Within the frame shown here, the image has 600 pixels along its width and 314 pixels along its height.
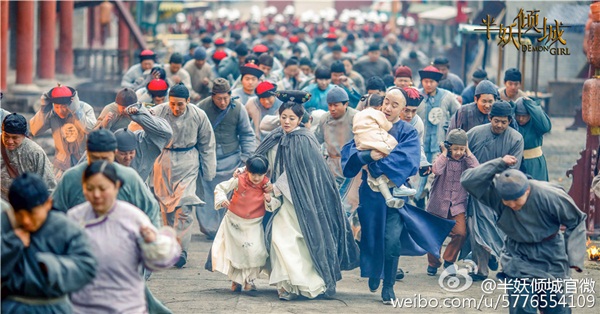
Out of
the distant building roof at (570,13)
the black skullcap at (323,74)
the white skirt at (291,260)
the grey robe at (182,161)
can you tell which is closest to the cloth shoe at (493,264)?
the white skirt at (291,260)

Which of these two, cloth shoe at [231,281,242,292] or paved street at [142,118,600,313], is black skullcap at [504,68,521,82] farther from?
cloth shoe at [231,281,242,292]

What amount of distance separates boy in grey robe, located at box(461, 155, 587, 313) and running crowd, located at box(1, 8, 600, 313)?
0.04ft

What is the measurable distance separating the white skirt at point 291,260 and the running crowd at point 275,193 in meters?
0.01

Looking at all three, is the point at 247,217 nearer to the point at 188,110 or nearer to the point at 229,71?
the point at 188,110

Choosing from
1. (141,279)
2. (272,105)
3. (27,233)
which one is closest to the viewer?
(27,233)

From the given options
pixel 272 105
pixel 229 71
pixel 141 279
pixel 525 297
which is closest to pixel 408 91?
pixel 272 105

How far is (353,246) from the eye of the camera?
10.4 meters

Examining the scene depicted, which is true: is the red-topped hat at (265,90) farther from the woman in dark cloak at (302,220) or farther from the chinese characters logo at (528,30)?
the woman in dark cloak at (302,220)

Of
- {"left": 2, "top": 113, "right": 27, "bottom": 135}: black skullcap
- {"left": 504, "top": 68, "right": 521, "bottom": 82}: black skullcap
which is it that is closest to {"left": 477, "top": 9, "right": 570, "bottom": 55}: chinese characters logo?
{"left": 504, "top": 68, "right": 521, "bottom": 82}: black skullcap

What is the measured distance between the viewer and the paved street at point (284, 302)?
995 cm

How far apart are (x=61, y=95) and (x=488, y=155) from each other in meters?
4.33

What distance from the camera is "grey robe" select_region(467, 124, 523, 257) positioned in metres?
11.1

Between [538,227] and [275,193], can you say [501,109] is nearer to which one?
[275,193]

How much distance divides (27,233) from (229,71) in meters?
13.3
